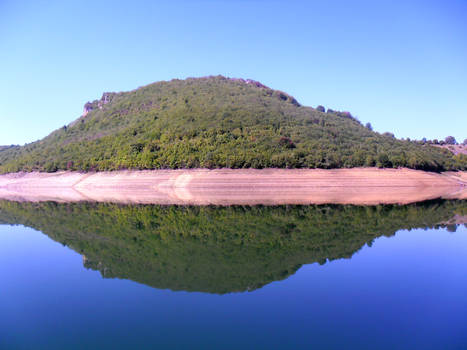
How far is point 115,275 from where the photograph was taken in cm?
1404

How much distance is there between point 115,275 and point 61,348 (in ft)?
17.8

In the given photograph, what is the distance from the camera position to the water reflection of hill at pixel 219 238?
547 inches

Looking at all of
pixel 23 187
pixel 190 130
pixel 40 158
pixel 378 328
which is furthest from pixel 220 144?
pixel 378 328

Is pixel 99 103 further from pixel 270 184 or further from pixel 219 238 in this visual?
pixel 219 238

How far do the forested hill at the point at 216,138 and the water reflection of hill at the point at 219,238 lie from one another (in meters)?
35.6

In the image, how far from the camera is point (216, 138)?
7875cm

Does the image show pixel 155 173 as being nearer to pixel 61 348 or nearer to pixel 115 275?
pixel 115 275

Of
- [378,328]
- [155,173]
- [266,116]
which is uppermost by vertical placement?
[266,116]

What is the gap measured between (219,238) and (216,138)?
59561 millimetres

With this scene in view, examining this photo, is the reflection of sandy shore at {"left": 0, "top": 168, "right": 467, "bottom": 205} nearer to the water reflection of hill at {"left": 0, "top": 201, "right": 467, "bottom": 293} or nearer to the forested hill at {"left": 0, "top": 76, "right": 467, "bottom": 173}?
the forested hill at {"left": 0, "top": 76, "right": 467, "bottom": 173}

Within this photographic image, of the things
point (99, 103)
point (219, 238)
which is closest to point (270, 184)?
point (219, 238)

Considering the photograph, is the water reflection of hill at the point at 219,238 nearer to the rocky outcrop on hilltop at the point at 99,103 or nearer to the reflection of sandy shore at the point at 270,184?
the reflection of sandy shore at the point at 270,184

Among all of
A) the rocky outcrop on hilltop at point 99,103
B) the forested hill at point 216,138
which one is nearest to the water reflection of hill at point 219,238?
the forested hill at point 216,138

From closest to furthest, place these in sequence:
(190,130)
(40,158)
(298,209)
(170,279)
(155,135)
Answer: (170,279) < (298,209) < (190,130) < (155,135) < (40,158)
